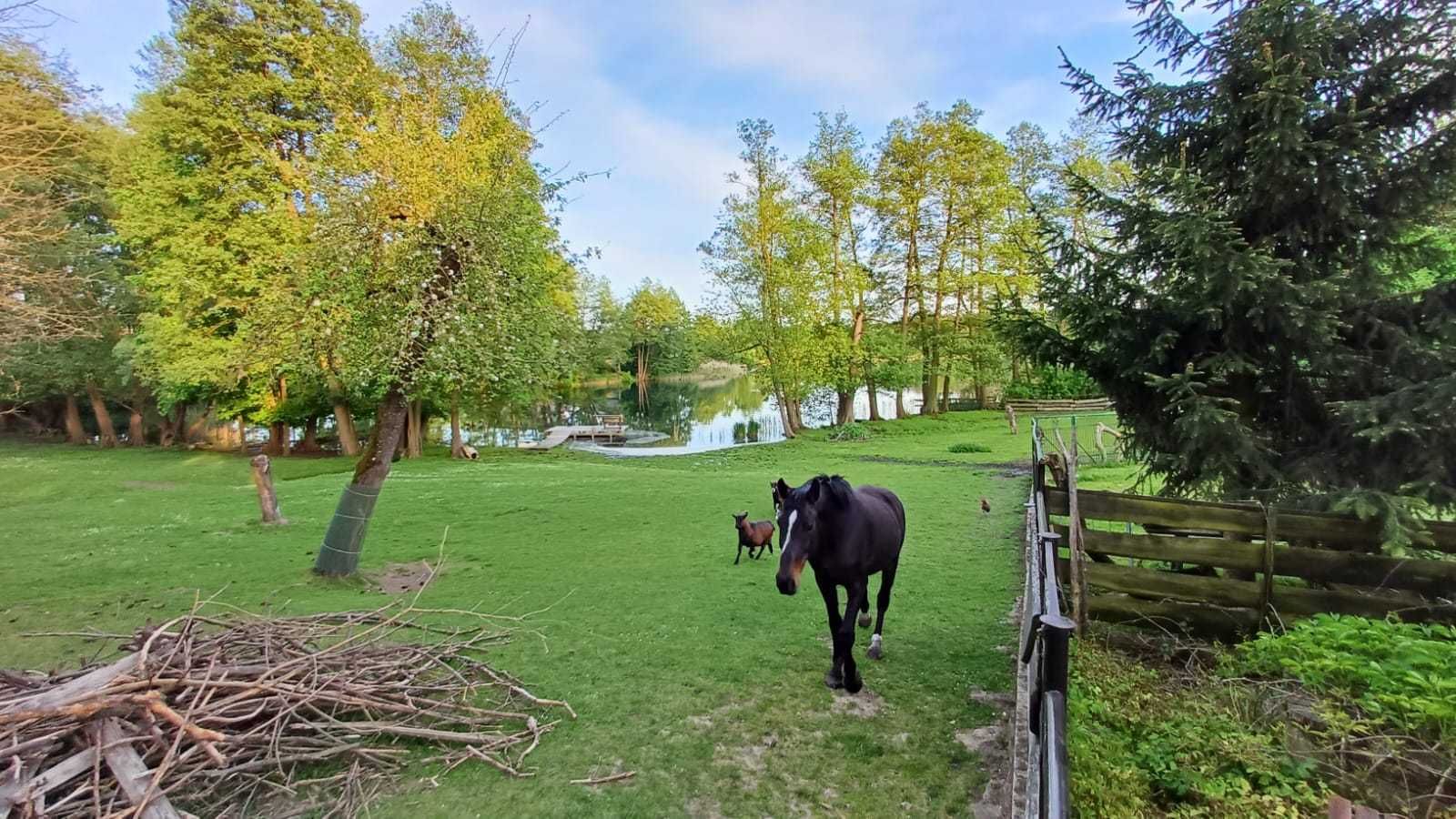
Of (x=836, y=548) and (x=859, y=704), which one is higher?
(x=836, y=548)

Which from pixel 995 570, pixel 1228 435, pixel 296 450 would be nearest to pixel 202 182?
pixel 296 450

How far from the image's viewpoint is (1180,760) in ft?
8.86

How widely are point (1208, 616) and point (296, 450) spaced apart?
92.5 ft

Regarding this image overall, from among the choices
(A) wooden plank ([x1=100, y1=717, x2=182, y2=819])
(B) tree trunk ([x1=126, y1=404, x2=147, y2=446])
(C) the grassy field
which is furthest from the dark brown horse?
(B) tree trunk ([x1=126, y1=404, x2=147, y2=446])

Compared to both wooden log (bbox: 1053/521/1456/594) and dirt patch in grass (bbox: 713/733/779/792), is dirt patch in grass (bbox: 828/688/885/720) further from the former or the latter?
wooden log (bbox: 1053/521/1456/594)

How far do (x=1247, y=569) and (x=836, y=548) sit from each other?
9.43 ft

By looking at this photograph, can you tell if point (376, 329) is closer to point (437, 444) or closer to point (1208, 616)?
point (1208, 616)

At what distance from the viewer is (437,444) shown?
29.3 meters

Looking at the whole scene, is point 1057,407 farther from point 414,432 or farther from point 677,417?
point 677,417

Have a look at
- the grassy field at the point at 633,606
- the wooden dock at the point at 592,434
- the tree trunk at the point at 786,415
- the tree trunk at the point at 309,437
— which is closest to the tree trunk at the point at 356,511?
the grassy field at the point at 633,606

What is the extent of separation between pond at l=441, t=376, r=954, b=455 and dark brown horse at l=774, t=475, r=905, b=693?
2140cm

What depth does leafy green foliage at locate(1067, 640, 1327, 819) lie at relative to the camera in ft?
7.77

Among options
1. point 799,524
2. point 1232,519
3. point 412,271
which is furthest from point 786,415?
point 799,524

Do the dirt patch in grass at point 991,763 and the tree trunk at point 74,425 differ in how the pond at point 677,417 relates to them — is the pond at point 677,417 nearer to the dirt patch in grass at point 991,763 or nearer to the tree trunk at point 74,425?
the tree trunk at point 74,425
